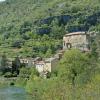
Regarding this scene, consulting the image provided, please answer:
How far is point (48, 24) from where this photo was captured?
507 feet

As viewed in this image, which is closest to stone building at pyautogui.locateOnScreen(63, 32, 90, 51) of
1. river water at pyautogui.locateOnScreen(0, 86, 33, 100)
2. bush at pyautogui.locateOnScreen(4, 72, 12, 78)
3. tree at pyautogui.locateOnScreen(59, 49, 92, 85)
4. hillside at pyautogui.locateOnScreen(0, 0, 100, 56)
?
hillside at pyautogui.locateOnScreen(0, 0, 100, 56)

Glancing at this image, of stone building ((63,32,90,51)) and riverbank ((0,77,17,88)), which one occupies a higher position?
stone building ((63,32,90,51))

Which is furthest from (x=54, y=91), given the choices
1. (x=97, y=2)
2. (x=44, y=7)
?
(x=44, y=7)

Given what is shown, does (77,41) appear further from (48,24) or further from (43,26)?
(48,24)

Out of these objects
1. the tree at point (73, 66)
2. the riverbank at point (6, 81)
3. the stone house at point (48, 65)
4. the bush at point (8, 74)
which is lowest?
the bush at point (8, 74)

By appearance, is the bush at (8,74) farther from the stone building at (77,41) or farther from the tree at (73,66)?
the tree at (73,66)

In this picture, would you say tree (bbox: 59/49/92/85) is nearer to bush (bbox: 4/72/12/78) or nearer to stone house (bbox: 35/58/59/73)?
stone house (bbox: 35/58/59/73)

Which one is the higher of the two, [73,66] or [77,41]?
[73,66]

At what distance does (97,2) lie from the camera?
570 feet

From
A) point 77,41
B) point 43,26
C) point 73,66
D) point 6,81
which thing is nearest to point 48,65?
point 6,81

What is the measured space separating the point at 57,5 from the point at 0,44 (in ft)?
151

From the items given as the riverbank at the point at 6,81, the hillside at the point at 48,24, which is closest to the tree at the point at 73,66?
the riverbank at the point at 6,81

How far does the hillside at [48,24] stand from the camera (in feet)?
445

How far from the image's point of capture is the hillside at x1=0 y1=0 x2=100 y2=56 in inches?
5335
